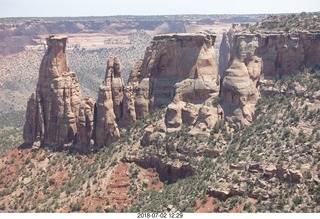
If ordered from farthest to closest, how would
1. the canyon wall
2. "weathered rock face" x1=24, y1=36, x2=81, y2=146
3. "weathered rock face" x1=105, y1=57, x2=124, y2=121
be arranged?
"weathered rock face" x1=24, y1=36, x2=81, y2=146, "weathered rock face" x1=105, y1=57, x2=124, y2=121, the canyon wall

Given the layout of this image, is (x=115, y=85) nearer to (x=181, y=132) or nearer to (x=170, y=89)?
(x=170, y=89)

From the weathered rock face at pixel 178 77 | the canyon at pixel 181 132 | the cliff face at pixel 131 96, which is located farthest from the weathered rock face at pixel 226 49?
the weathered rock face at pixel 178 77

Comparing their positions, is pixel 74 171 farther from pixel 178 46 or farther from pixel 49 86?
pixel 178 46

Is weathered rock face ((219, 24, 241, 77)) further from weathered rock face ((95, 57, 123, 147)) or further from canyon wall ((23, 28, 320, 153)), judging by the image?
weathered rock face ((95, 57, 123, 147))

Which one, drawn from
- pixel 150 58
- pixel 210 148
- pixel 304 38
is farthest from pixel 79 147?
pixel 304 38

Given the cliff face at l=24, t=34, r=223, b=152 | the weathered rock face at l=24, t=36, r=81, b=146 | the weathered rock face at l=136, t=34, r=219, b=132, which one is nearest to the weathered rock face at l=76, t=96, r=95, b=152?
the cliff face at l=24, t=34, r=223, b=152

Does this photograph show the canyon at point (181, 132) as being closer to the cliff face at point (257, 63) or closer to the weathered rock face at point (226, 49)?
the cliff face at point (257, 63)
